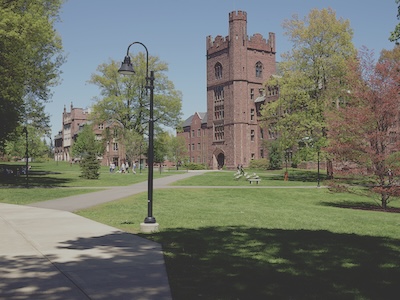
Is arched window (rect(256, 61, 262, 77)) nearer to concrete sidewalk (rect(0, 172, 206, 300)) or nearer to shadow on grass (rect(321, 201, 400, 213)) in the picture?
shadow on grass (rect(321, 201, 400, 213))

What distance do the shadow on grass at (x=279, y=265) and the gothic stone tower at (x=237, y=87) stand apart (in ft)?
201

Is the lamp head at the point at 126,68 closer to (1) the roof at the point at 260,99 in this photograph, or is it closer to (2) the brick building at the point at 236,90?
(2) the brick building at the point at 236,90

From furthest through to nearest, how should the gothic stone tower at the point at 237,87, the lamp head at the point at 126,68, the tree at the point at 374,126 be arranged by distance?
the gothic stone tower at the point at 237,87 < the tree at the point at 374,126 < the lamp head at the point at 126,68

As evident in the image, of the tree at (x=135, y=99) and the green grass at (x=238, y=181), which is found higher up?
the tree at (x=135, y=99)

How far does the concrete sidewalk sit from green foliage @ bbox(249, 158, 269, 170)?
55.6 m

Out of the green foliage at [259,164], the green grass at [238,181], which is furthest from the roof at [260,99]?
the green grass at [238,181]

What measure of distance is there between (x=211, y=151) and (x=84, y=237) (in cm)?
6778

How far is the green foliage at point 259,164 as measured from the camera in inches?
2617

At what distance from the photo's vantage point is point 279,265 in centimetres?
732

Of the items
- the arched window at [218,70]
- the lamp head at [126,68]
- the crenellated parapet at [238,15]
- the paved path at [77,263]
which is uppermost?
the crenellated parapet at [238,15]

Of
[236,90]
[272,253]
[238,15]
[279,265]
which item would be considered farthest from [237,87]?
[279,265]

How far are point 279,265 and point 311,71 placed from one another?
33868mm

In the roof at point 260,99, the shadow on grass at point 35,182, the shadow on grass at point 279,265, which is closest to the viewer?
the shadow on grass at point 279,265

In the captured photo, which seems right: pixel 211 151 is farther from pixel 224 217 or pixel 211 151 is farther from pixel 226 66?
pixel 224 217
